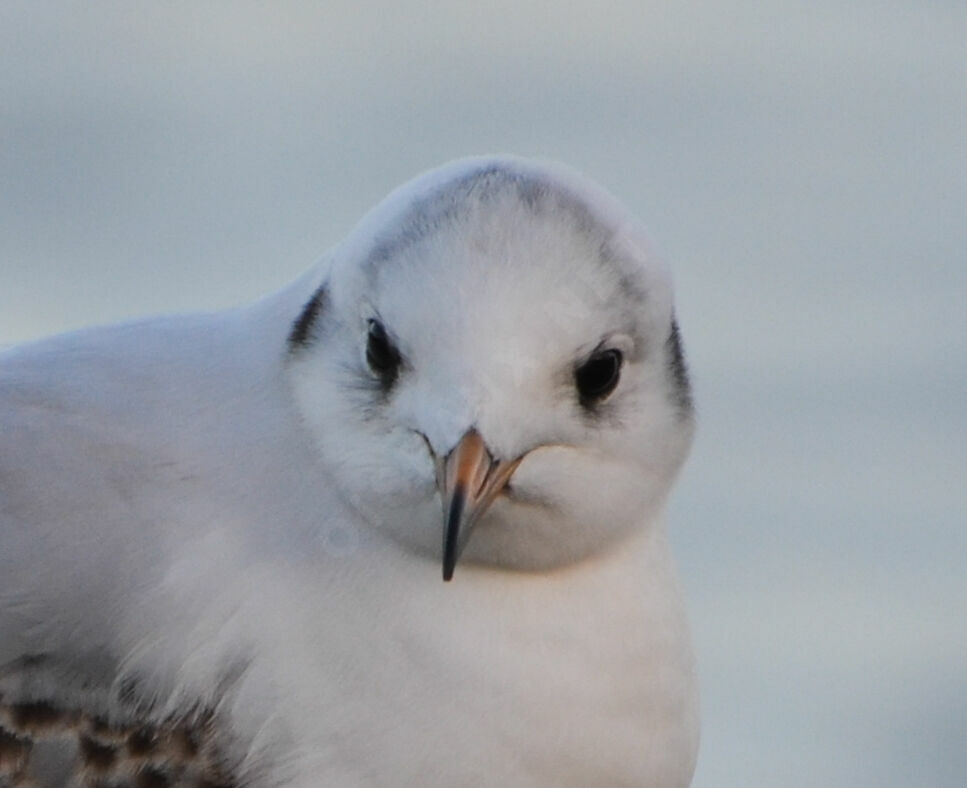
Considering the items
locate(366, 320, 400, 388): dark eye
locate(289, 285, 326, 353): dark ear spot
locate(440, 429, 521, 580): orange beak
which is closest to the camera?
locate(440, 429, 521, 580): orange beak

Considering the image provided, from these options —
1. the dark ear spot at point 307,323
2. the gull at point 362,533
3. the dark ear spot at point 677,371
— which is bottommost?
the gull at point 362,533

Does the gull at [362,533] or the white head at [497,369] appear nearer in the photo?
the white head at [497,369]

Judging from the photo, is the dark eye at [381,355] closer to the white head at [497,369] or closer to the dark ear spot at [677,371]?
the white head at [497,369]

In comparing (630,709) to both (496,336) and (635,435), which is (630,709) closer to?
(635,435)

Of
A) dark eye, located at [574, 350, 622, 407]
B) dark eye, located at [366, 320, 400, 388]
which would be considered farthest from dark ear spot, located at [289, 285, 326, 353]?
dark eye, located at [574, 350, 622, 407]

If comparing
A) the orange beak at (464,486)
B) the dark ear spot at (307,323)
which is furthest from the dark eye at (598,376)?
the dark ear spot at (307,323)

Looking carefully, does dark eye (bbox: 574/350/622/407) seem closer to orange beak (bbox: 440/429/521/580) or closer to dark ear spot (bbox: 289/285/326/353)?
orange beak (bbox: 440/429/521/580)

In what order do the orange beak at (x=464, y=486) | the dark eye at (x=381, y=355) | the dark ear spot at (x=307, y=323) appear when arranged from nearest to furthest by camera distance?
the orange beak at (x=464, y=486)
the dark eye at (x=381, y=355)
the dark ear spot at (x=307, y=323)
